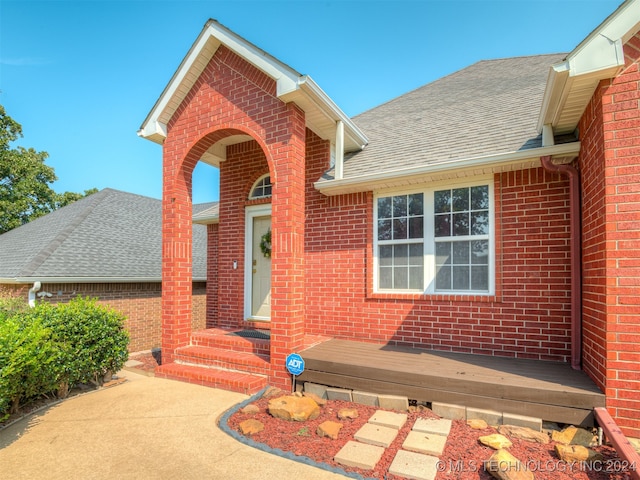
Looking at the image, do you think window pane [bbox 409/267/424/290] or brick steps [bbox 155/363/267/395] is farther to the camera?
window pane [bbox 409/267/424/290]

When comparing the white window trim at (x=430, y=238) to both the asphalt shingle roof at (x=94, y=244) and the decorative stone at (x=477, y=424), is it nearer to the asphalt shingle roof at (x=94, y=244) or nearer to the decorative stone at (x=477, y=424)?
the decorative stone at (x=477, y=424)

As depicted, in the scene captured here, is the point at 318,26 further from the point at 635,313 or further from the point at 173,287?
the point at 635,313

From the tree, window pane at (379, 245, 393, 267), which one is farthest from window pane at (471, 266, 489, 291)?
the tree

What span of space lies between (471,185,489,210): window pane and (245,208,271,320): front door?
4.20 m

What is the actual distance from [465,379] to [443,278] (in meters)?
1.88

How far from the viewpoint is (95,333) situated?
203 inches

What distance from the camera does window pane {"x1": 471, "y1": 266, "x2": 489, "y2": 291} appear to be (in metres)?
5.04

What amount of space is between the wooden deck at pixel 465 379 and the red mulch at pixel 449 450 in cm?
27

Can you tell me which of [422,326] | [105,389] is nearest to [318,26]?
[422,326]

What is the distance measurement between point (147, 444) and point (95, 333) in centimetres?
251

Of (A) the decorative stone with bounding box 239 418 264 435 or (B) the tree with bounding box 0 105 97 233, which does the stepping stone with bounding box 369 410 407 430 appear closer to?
(A) the decorative stone with bounding box 239 418 264 435

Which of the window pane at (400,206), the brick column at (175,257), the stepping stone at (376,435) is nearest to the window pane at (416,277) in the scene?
the window pane at (400,206)

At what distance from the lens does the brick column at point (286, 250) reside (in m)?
4.87

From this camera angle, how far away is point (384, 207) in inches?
232
